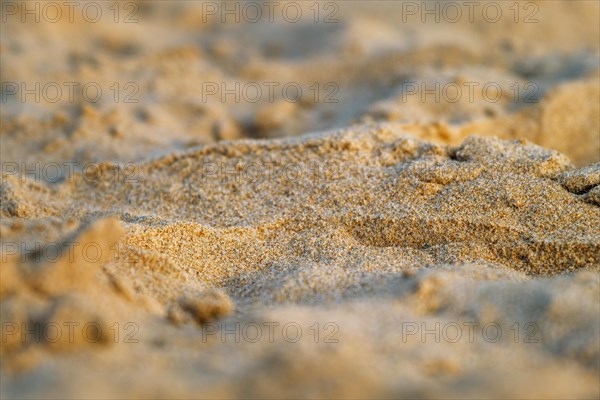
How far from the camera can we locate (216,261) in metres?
2.18

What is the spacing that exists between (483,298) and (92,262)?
3.99ft

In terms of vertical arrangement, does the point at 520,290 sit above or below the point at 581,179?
below

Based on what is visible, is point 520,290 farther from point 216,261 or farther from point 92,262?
point 92,262

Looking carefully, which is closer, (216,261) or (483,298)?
(483,298)

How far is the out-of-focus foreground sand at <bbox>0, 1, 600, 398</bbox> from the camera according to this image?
148 cm

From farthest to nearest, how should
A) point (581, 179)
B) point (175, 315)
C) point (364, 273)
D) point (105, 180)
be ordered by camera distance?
point (105, 180) < point (581, 179) < point (364, 273) < point (175, 315)

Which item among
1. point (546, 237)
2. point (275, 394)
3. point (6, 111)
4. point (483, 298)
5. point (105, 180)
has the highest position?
point (6, 111)

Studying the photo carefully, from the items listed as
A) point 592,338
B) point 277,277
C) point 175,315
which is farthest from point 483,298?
point 175,315

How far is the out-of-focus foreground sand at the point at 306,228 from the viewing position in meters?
1.48

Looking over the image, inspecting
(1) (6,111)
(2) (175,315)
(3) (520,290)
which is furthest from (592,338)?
(1) (6,111)

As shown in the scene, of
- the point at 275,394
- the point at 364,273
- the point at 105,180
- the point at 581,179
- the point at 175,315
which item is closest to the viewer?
the point at 275,394

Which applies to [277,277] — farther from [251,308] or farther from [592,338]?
[592,338]

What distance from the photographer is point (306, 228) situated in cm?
236

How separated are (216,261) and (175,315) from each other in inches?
19.0
